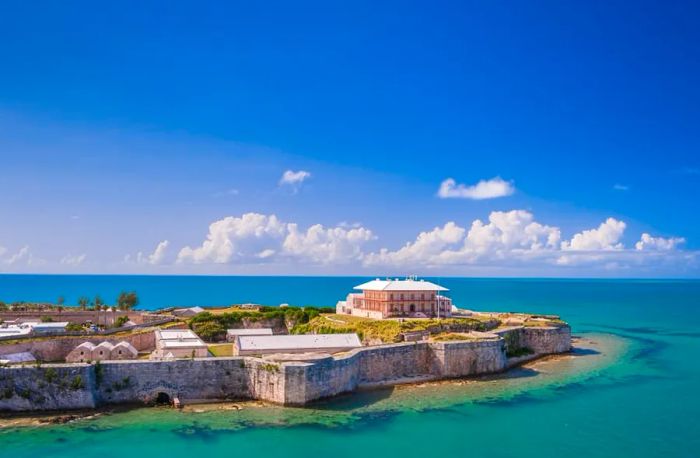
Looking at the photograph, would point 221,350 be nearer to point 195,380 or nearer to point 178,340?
point 178,340

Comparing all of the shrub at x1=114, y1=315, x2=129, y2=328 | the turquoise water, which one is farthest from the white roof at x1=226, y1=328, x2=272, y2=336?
the turquoise water

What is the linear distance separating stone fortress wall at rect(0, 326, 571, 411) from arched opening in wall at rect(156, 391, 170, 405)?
0.40 feet

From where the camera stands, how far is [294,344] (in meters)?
38.6

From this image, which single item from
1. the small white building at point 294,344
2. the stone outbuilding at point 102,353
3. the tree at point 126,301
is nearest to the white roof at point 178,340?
the stone outbuilding at point 102,353

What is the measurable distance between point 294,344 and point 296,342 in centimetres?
45

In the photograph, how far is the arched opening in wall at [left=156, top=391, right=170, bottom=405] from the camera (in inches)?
1248

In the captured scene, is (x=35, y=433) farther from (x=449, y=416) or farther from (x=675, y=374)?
(x=675, y=374)

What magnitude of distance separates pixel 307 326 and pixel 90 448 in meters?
29.5

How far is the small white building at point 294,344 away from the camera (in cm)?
3703

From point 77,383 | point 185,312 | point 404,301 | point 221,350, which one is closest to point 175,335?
point 221,350

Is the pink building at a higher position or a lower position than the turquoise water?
higher

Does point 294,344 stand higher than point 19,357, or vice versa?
point 294,344

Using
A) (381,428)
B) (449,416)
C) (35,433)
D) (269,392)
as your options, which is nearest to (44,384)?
(35,433)

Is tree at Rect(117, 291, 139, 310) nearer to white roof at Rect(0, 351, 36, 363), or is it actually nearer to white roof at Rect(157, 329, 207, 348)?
white roof at Rect(157, 329, 207, 348)
